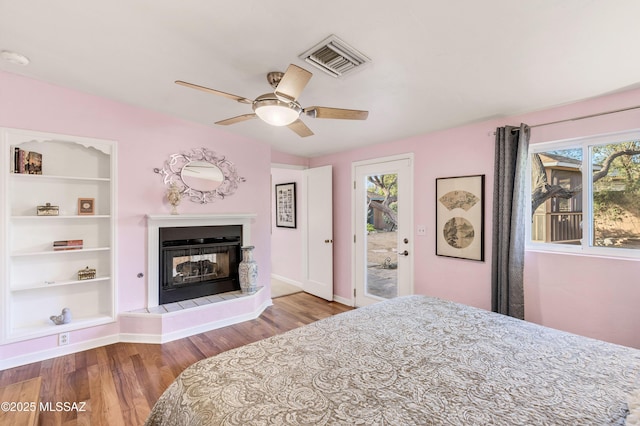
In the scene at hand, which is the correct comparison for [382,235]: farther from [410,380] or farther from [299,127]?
[410,380]

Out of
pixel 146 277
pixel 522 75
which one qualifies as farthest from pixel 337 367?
pixel 146 277

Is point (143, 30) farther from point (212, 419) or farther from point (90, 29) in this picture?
point (212, 419)

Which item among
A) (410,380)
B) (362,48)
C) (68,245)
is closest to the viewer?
(410,380)

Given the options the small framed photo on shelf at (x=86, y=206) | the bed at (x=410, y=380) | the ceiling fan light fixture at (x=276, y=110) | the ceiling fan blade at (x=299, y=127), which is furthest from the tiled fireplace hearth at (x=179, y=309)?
the bed at (x=410, y=380)

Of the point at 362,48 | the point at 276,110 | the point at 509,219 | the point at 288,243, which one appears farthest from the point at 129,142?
the point at 509,219

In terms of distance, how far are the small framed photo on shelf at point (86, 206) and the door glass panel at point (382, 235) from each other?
3.18m

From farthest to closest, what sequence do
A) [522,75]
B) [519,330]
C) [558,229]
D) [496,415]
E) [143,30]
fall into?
[558,229], [522,75], [143,30], [519,330], [496,415]

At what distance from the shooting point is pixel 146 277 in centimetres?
327

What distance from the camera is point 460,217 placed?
3.12m

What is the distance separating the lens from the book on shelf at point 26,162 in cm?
264

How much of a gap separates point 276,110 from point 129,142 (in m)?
2.14

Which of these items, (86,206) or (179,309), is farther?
(179,309)

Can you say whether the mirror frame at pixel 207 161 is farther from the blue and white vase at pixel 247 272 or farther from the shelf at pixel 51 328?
the shelf at pixel 51 328

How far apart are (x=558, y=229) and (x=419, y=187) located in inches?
53.5
